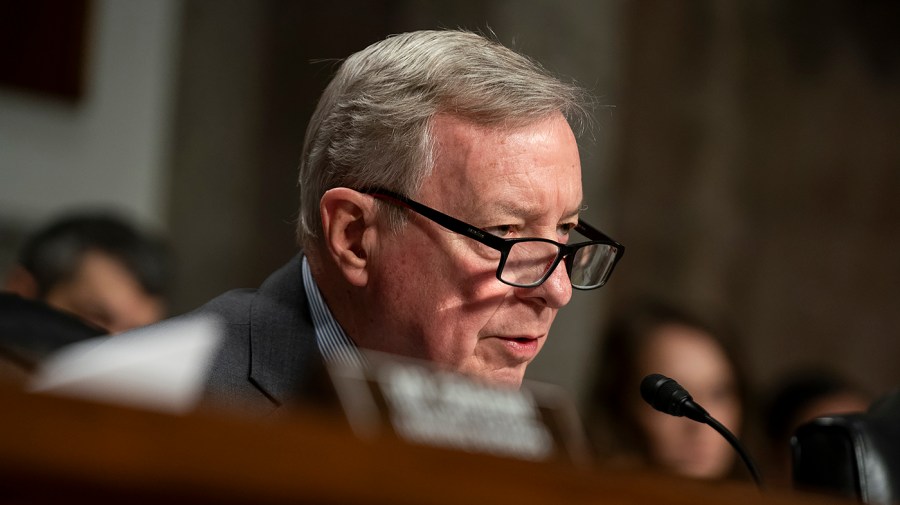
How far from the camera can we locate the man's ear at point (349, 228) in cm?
243

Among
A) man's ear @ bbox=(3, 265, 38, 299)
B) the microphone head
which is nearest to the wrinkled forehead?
the microphone head

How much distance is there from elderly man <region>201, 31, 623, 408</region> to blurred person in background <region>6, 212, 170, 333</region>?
1697 mm

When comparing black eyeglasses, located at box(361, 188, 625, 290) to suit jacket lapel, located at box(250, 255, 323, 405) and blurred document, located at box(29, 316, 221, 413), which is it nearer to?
suit jacket lapel, located at box(250, 255, 323, 405)

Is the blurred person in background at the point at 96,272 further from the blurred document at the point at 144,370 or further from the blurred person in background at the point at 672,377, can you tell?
the blurred document at the point at 144,370

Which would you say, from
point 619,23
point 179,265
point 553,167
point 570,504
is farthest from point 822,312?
point 570,504

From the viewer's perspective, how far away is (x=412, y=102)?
2396mm

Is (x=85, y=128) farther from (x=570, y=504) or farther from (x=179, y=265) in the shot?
(x=570, y=504)

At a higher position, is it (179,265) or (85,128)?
(85,128)

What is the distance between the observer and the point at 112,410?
0.86 m

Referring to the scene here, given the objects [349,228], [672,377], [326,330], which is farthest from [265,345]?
[672,377]

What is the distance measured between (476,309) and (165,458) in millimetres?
1508

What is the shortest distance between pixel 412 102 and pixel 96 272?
205 cm

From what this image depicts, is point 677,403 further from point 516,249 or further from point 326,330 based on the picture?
point 326,330

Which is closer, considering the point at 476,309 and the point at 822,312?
the point at 476,309
